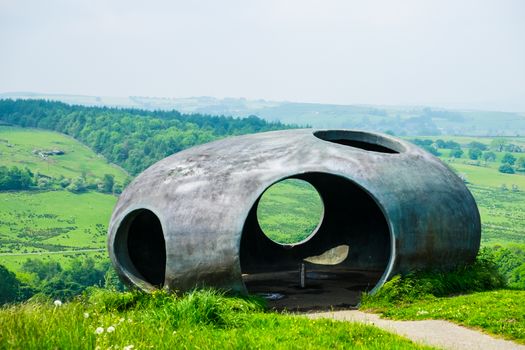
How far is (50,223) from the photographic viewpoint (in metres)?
128

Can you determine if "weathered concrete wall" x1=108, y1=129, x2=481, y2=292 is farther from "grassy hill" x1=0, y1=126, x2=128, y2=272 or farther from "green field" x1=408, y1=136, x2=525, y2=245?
"green field" x1=408, y1=136, x2=525, y2=245

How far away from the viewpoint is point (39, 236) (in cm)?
12631

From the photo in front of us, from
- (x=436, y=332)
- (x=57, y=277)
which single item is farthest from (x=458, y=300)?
(x=57, y=277)

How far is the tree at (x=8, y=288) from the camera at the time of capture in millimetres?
72531

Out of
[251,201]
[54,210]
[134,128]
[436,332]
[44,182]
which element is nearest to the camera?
[436,332]

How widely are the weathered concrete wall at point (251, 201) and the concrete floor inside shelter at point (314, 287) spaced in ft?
5.03

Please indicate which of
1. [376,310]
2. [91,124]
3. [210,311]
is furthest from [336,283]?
[91,124]

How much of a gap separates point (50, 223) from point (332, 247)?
111 meters

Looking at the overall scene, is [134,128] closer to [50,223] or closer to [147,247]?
[50,223]

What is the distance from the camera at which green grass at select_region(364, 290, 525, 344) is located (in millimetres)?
13836

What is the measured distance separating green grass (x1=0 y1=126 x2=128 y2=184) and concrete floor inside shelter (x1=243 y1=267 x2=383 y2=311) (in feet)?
435

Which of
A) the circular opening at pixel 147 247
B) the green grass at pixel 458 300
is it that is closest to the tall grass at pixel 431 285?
the green grass at pixel 458 300

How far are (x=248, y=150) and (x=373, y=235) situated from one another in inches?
231

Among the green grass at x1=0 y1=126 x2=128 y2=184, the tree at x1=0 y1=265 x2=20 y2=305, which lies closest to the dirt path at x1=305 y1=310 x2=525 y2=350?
Result: the tree at x1=0 y1=265 x2=20 y2=305
